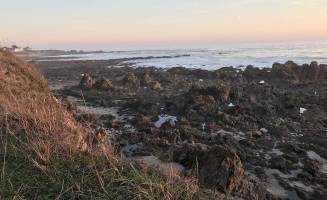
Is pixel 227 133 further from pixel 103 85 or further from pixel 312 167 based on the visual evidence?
pixel 103 85

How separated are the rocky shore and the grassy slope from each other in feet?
1.30

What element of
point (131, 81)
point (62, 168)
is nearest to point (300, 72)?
point (131, 81)

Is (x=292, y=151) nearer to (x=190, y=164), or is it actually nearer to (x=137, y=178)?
(x=190, y=164)

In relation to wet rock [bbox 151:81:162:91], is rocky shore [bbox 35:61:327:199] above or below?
above

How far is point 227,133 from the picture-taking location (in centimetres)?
1206

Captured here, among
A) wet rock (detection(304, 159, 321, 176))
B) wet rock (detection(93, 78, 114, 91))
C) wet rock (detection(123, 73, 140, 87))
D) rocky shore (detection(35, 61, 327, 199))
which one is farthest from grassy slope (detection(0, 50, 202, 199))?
wet rock (detection(123, 73, 140, 87))

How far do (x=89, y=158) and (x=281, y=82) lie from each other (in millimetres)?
19502

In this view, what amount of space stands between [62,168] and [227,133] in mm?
6811

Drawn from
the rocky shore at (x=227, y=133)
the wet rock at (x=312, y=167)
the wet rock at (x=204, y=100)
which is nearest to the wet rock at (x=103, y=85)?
the rocky shore at (x=227, y=133)

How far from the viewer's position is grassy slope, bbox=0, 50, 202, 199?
5242 mm

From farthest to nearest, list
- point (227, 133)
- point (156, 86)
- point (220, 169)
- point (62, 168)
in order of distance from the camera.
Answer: point (156, 86), point (227, 133), point (220, 169), point (62, 168)

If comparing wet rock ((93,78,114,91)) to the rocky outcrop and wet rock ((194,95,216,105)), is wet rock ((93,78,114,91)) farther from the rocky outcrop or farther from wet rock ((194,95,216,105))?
the rocky outcrop

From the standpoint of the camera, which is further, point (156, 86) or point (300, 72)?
point (300, 72)

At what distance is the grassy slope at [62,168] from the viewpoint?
524 cm
